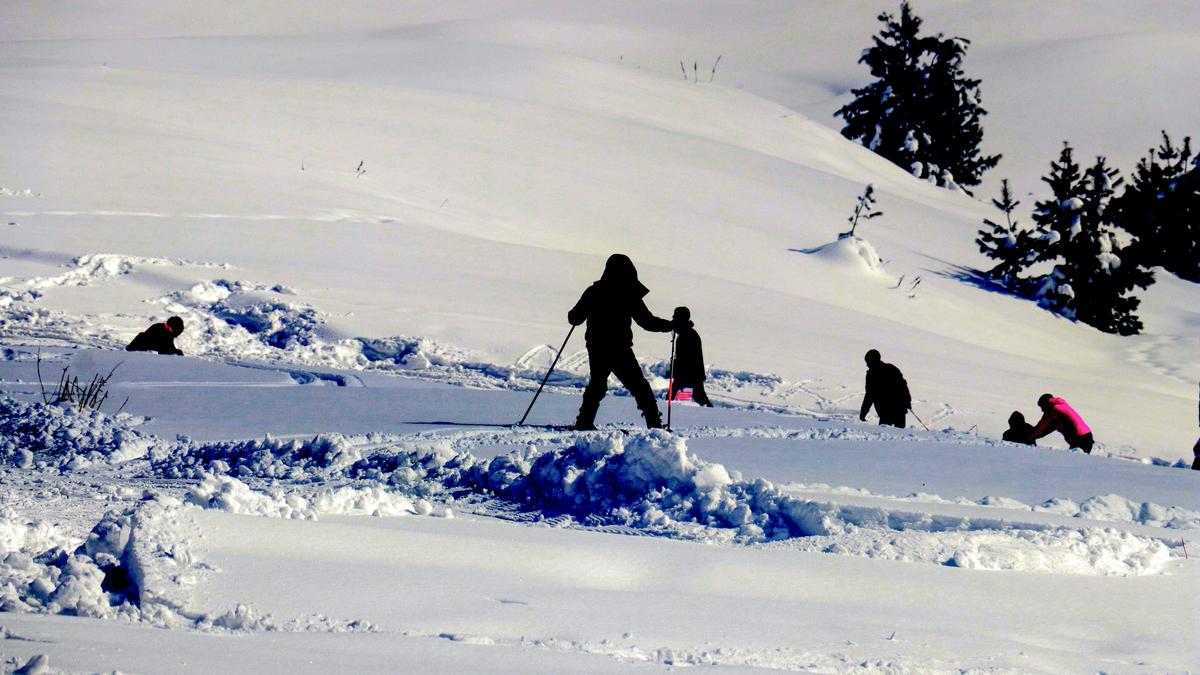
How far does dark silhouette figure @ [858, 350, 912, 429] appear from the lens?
14.1 metres

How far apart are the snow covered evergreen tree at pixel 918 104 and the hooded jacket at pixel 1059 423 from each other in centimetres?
4465

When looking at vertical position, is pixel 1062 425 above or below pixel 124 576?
above

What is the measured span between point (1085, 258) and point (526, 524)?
2949 centimetres

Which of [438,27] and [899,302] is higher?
[438,27]

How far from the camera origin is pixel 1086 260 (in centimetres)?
3422

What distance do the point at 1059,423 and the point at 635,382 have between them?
4.71 m

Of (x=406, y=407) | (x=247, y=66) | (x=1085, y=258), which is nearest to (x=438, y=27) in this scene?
(x=247, y=66)

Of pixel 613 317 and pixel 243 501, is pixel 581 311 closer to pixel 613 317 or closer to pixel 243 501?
pixel 613 317

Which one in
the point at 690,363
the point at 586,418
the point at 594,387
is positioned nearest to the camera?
the point at 594,387

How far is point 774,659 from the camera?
5180 mm

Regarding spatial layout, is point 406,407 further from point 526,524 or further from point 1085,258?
point 1085,258

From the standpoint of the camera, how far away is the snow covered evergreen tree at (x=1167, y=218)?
39.8 m

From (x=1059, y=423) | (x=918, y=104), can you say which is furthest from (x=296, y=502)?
(x=918, y=104)

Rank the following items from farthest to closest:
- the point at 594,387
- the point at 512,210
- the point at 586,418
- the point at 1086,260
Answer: the point at 1086,260 → the point at 512,210 → the point at 586,418 → the point at 594,387
